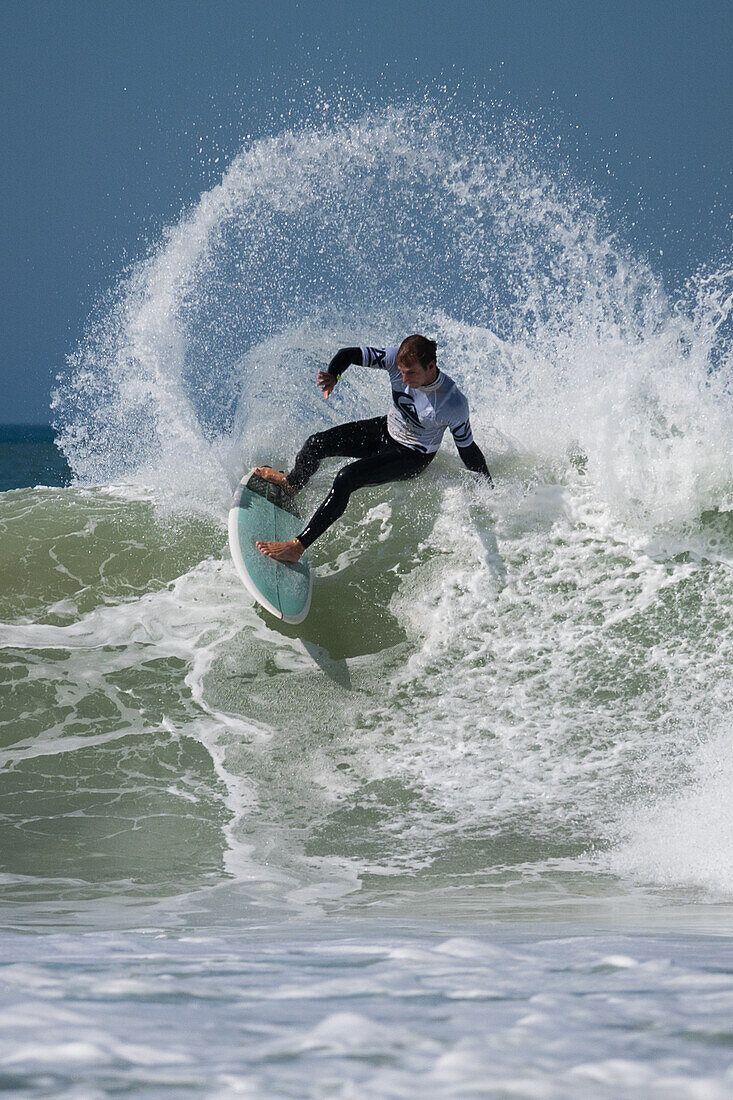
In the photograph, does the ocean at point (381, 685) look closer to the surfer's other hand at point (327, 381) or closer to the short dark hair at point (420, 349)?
the surfer's other hand at point (327, 381)

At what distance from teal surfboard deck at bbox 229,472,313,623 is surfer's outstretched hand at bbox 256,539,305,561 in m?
0.04

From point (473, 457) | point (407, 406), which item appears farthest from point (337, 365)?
point (473, 457)

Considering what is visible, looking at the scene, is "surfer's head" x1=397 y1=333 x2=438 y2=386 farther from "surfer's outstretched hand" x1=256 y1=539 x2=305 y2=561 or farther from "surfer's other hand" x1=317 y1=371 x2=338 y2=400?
"surfer's outstretched hand" x1=256 y1=539 x2=305 y2=561

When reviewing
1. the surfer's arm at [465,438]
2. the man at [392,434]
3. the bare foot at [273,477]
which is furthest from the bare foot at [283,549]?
the surfer's arm at [465,438]

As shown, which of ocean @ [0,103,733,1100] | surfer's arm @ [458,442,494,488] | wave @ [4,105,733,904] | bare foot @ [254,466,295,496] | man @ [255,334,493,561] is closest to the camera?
ocean @ [0,103,733,1100]

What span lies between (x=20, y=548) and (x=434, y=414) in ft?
11.3

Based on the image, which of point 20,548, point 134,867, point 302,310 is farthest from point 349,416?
point 134,867

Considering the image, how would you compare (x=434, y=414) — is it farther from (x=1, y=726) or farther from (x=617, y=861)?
(x=1, y=726)

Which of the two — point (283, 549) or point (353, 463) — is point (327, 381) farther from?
point (283, 549)

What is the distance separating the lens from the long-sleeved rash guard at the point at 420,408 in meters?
4.91

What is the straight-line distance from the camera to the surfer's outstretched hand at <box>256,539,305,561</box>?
200 inches

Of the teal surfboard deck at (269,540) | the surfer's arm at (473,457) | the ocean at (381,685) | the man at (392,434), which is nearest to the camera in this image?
the ocean at (381,685)

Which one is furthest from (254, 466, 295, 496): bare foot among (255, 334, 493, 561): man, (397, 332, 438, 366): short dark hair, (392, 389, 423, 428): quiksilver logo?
(397, 332, 438, 366): short dark hair

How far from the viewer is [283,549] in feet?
16.8
